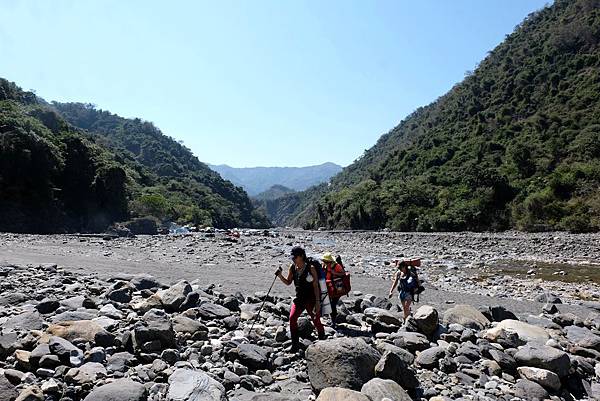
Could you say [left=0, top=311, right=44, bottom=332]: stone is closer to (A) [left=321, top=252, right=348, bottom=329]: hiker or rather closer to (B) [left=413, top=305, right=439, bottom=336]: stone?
(A) [left=321, top=252, right=348, bottom=329]: hiker

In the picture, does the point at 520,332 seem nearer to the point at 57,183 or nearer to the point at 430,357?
the point at 430,357

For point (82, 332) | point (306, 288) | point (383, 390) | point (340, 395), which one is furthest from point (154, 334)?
point (383, 390)

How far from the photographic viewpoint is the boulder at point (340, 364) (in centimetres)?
592

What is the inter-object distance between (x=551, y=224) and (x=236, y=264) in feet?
120

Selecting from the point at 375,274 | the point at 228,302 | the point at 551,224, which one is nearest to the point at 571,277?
the point at 375,274

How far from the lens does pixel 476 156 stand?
74.9m

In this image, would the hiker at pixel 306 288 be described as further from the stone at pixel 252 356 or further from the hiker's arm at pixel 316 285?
the stone at pixel 252 356

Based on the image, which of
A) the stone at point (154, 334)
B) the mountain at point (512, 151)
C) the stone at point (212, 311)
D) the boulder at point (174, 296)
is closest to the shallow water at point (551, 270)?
the stone at point (212, 311)

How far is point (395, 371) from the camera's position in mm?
6242

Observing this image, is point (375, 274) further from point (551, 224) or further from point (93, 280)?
point (551, 224)

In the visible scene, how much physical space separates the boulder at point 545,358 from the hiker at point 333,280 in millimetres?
3505

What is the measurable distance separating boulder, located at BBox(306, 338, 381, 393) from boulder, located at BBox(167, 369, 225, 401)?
4.62 feet

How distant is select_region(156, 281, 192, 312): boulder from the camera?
884cm

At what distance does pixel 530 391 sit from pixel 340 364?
313 centimetres
